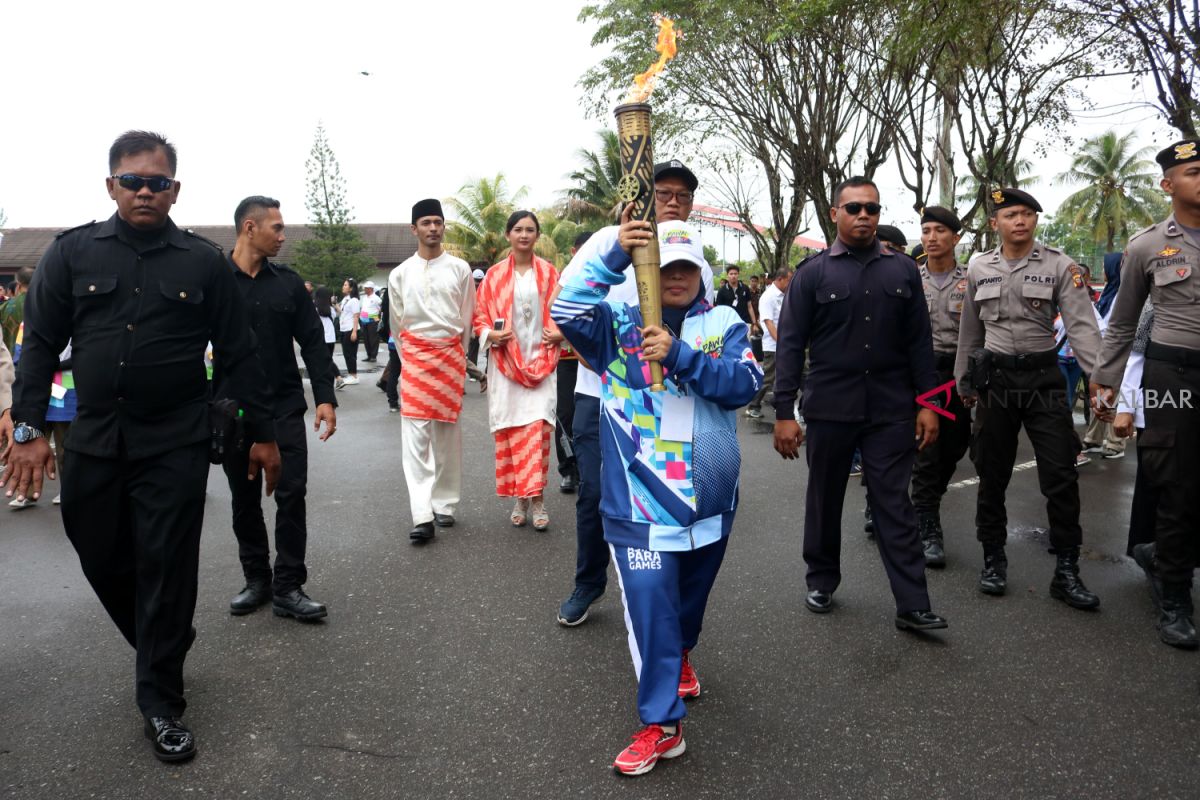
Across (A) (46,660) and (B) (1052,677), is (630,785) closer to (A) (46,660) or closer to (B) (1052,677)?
(B) (1052,677)

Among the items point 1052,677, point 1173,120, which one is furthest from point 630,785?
point 1173,120

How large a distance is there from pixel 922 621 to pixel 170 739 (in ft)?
10.1

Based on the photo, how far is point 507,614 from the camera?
429 centimetres

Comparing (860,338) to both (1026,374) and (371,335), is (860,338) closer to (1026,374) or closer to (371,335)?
(1026,374)

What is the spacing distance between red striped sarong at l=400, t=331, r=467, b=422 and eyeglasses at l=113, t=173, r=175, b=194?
2706 millimetres

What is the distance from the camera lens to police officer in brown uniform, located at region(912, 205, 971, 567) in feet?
17.1

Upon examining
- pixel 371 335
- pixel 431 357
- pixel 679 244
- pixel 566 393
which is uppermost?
pixel 679 244

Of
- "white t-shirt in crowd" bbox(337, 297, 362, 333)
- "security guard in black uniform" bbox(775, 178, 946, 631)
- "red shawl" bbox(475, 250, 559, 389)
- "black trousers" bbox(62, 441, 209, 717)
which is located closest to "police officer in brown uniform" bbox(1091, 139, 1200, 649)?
"security guard in black uniform" bbox(775, 178, 946, 631)

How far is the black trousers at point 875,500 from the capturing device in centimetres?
402

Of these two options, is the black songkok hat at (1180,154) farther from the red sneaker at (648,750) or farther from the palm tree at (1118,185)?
the palm tree at (1118,185)

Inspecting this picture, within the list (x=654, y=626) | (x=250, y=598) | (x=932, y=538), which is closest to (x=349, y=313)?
(x=250, y=598)

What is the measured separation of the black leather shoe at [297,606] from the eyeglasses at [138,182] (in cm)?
204

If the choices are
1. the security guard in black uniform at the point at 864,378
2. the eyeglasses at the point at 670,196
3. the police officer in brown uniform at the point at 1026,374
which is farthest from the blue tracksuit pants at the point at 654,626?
the police officer in brown uniform at the point at 1026,374

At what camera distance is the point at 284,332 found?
14.5 feet
